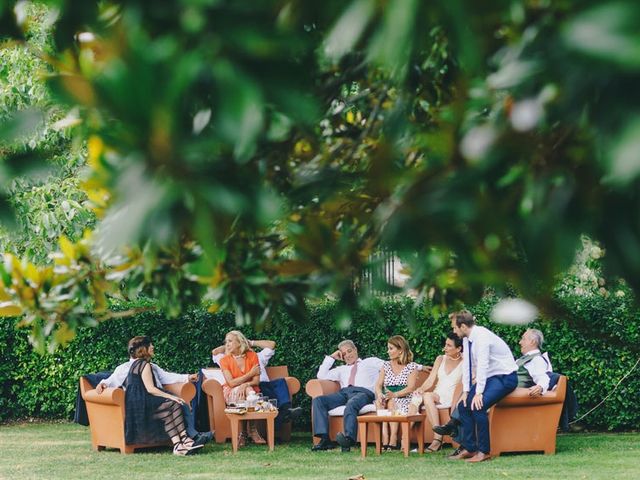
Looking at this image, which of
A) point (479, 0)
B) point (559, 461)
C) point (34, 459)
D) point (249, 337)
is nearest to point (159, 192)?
point (479, 0)

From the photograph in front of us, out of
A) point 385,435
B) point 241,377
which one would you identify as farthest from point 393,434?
point 241,377

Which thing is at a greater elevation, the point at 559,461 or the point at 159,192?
the point at 159,192

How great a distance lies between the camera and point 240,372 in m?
10.8

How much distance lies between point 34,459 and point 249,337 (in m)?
3.62

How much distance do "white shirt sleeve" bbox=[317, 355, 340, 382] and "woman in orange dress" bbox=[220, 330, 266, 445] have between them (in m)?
0.76

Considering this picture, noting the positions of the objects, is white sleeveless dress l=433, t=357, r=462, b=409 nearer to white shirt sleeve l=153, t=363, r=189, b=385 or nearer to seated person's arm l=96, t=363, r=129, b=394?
white shirt sleeve l=153, t=363, r=189, b=385

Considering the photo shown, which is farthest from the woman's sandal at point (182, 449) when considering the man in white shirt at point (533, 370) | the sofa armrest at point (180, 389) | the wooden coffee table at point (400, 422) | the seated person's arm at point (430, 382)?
the man in white shirt at point (533, 370)

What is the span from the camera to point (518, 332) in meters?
11.5

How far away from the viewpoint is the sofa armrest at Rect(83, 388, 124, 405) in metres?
9.92

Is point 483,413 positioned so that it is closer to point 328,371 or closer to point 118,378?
point 328,371

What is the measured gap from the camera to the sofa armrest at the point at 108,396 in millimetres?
9922

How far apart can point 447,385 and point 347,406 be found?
1.05 meters

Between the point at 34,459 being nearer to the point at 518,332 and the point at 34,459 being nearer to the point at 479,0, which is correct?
the point at 518,332

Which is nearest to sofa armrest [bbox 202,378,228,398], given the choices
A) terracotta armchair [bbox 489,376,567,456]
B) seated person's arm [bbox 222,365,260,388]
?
seated person's arm [bbox 222,365,260,388]
